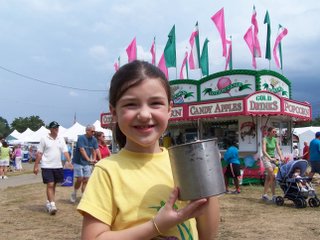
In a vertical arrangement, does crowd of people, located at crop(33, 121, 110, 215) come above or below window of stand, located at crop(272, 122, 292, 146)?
below

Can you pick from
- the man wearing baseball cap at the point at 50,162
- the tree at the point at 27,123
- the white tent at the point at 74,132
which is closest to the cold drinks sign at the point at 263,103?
the man wearing baseball cap at the point at 50,162

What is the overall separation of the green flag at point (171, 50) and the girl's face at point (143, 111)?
755 inches

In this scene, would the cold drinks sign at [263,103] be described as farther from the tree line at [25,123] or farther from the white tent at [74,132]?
the tree line at [25,123]

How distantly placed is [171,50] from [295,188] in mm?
13528

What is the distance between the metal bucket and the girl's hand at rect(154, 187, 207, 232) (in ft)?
0.07

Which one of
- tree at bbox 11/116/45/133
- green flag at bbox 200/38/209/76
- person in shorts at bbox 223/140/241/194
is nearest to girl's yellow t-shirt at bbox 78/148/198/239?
person in shorts at bbox 223/140/241/194

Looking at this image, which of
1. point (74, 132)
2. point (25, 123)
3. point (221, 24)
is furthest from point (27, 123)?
point (221, 24)

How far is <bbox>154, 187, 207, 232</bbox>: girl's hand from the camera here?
130 centimetres

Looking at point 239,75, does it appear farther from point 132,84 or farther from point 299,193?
point 132,84

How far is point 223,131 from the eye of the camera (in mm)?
15336

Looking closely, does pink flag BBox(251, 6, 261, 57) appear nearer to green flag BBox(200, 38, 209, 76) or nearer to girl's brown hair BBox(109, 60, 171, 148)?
green flag BBox(200, 38, 209, 76)

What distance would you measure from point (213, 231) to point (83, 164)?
7.34 m

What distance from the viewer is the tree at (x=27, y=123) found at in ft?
324

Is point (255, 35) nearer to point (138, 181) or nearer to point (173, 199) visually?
point (138, 181)
